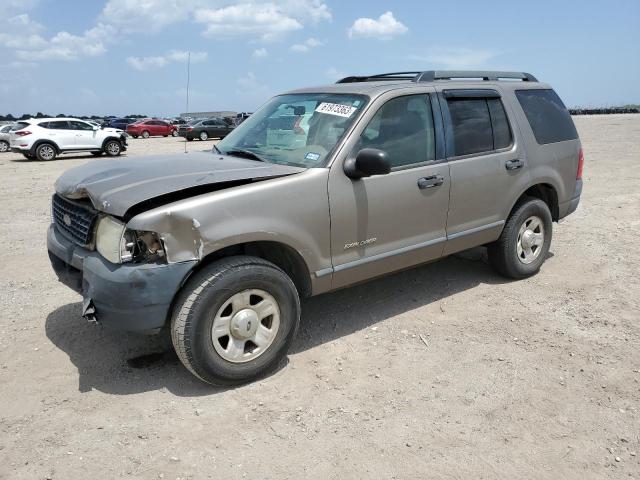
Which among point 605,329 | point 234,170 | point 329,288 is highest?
point 234,170

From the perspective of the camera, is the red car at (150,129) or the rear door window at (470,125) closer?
the rear door window at (470,125)

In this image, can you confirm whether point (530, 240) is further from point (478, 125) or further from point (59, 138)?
point (59, 138)

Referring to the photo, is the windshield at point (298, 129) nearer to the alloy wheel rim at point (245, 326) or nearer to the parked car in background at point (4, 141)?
the alloy wheel rim at point (245, 326)

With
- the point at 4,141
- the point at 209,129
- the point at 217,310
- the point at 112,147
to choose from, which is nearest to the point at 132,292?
the point at 217,310

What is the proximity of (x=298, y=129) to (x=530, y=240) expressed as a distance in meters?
2.59

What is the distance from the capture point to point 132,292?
306 centimetres

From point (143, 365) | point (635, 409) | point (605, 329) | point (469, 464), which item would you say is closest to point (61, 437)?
point (143, 365)

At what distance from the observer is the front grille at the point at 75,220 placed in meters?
3.41

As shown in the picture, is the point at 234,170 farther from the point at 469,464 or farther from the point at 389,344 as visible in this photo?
the point at 469,464

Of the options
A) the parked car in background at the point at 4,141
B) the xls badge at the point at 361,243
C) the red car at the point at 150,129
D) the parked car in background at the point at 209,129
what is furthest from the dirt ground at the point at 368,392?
the red car at the point at 150,129

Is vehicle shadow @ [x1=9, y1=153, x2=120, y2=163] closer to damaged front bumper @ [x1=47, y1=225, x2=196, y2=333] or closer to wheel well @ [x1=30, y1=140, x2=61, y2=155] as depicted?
wheel well @ [x1=30, y1=140, x2=61, y2=155]

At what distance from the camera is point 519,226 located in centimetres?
506

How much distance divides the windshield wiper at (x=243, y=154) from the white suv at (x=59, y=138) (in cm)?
1837

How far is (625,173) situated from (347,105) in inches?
388
